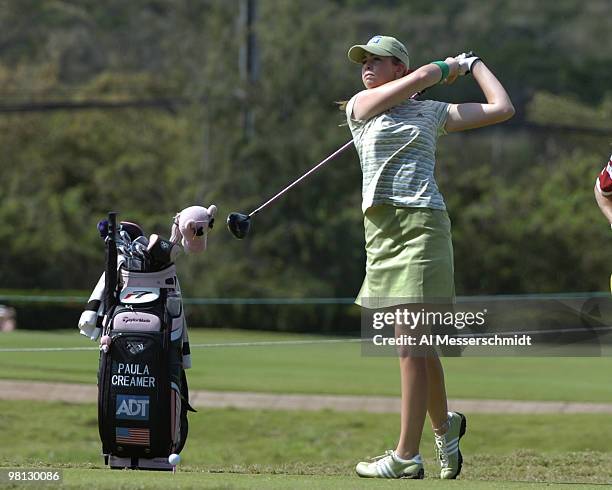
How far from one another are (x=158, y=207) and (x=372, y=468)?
26594 millimetres

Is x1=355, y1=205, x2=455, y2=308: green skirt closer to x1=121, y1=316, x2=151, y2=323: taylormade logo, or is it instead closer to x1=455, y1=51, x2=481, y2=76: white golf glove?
x1=455, y1=51, x2=481, y2=76: white golf glove

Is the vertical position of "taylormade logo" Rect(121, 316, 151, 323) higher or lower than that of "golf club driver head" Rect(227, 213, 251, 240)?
lower

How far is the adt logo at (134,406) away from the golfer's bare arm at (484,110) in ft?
5.16

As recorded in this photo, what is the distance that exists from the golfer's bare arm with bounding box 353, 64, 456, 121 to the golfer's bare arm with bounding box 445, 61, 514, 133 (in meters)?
0.20

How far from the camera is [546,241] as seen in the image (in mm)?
31734

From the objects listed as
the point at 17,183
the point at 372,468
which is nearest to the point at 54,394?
the point at 372,468

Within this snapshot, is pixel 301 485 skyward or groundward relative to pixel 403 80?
groundward

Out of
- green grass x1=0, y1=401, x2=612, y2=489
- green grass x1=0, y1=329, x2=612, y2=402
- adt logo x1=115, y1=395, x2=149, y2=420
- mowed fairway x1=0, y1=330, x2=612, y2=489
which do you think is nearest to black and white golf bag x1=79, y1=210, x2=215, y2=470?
adt logo x1=115, y1=395, x2=149, y2=420

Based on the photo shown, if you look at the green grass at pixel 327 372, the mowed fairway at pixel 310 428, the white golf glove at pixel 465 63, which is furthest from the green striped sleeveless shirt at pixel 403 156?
the green grass at pixel 327 372

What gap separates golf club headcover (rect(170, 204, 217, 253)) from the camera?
5.50m

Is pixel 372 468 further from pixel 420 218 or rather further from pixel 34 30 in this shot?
pixel 34 30

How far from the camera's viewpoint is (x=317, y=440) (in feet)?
33.2

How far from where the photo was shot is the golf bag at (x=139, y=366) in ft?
17.5

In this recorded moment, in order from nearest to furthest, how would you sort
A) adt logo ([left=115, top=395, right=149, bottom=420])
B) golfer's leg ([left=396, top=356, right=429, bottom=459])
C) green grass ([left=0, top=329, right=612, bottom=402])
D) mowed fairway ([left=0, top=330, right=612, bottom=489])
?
golfer's leg ([left=396, top=356, right=429, bottom=459]) < adt logo ([left=115, top=395, right=149, bottom=420]) < mowed fairway ([left=0, top=330, right=612, bottom=489]) < green grass ([left=0, top=329, right=612, bottom=402])
